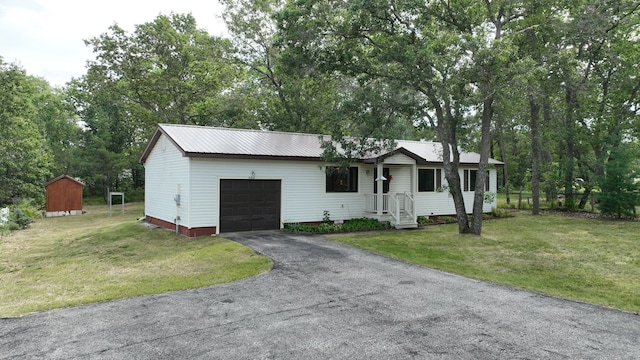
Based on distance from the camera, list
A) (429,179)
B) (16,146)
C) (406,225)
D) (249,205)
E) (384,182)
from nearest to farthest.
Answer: (249,205) → (406,225) → (384,182) → (429,179) → (16,146)

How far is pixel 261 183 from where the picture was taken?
12.8 meters

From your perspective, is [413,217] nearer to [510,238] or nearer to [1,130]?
[510,238]

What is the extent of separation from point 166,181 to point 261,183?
371 cm

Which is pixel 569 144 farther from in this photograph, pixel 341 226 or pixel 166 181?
pixel 166 181

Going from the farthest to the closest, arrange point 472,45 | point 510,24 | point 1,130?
point 1,130 → point 510,24 → point 472,45

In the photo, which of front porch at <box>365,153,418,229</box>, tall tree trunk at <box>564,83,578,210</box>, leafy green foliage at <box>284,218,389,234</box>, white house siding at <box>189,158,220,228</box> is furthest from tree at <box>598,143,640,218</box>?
white house siding at <box>189,158,220,228</box>

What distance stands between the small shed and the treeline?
306 centimetres

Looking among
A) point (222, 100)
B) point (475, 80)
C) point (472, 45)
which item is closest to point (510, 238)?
point (475, 80)

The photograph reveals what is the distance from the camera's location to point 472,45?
10062mm

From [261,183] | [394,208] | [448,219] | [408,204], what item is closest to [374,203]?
[394,208]

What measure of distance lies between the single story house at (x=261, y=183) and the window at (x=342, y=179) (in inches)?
1.6

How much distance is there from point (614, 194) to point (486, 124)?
9.40 m

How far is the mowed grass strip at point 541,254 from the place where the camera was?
6809 mm

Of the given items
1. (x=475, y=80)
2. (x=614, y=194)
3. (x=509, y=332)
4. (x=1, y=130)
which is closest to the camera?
(x=509, y=332)
